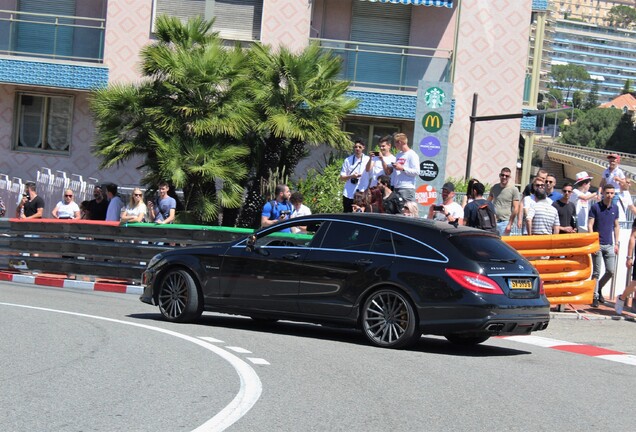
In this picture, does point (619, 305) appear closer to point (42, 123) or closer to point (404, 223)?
point (404, 223)

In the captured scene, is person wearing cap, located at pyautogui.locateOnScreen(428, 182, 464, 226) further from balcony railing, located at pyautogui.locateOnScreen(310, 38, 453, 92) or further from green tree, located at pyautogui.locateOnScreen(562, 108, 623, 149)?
green tree, located at pyautogui.locateOnScreen(562, 108, 623, 149)

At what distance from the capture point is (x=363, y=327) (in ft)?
39.6

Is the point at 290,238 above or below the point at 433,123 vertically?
below

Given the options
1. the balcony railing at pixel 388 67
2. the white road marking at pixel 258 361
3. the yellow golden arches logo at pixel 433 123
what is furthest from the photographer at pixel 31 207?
the white road marking at pixel 258 361

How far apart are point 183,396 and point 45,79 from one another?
2118 cm

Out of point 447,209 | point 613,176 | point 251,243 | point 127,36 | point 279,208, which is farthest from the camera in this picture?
point 127,36

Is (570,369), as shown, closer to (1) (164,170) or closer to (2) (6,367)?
(2) (6,367)

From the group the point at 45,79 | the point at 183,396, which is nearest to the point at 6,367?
the point at 183,396

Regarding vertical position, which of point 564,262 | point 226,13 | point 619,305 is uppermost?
point 226,13

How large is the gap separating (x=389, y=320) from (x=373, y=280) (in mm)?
494

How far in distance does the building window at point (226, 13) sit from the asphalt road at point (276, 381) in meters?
15.4

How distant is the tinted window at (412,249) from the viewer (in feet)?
38.9

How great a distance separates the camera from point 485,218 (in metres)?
15.8

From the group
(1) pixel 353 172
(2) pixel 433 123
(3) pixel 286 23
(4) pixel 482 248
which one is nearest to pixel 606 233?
(2) pixel 433 123
